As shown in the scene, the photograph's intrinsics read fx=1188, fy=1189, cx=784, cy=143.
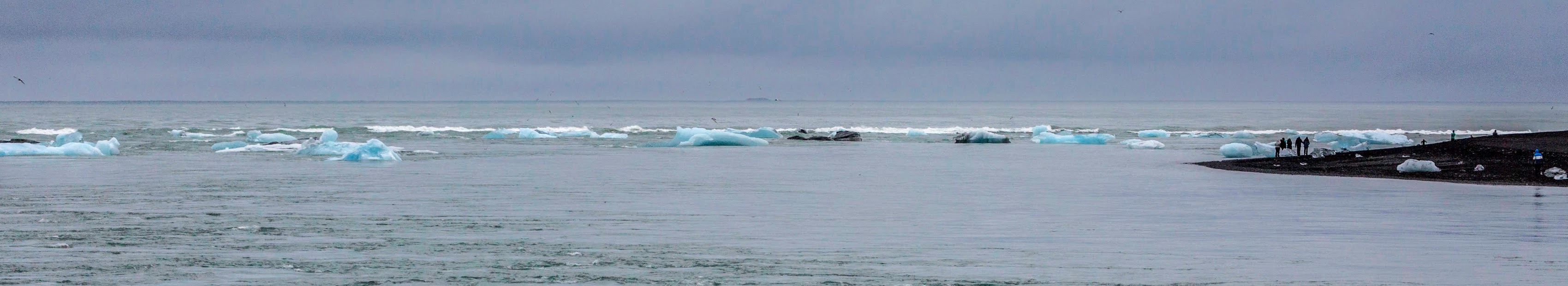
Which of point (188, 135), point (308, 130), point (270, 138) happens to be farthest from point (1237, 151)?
point (308, 130)

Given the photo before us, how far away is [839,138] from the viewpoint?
42812mm

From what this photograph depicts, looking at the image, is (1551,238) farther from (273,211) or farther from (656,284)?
(273,211)

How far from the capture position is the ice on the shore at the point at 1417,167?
21797 millimetres

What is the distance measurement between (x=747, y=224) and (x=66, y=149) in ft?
70.2

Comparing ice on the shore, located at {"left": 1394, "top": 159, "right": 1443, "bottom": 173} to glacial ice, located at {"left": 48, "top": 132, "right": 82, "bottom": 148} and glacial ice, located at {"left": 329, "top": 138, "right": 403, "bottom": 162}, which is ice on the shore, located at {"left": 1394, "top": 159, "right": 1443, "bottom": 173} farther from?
glacial ice, located at {"left": 48, "top": 132, "right": 82, "bottom": 148}

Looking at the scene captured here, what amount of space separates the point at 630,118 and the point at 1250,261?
9287cm

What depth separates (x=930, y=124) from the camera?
8325 centimetres

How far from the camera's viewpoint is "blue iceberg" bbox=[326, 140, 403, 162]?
25.4 m

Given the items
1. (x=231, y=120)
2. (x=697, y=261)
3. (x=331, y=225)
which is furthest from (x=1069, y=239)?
(x=231, y=120)

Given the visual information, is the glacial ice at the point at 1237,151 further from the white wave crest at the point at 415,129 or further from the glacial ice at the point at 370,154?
the white wave crest at the point at 415,129

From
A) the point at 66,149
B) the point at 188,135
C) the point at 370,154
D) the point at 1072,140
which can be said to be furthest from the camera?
the point at 188,135

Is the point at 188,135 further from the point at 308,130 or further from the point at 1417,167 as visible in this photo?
the point at 1417,167

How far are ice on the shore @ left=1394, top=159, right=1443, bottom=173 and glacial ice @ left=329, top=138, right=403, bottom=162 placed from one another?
66.5 ft

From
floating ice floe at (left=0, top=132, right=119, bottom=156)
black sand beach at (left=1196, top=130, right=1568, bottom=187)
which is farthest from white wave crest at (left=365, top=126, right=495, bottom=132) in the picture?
black sand beach at (left=1196, top=130, right=1568, bottom=187)
